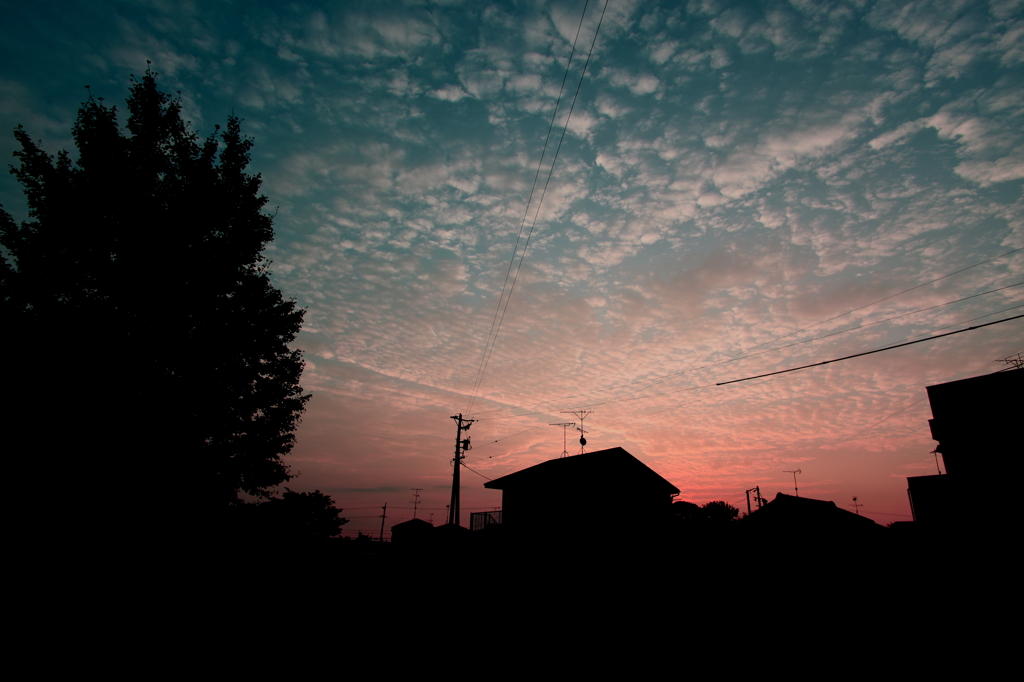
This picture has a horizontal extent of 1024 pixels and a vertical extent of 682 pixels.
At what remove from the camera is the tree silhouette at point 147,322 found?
10.2 metres

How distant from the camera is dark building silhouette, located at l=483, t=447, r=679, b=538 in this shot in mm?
23062

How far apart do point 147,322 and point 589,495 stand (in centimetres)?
2058

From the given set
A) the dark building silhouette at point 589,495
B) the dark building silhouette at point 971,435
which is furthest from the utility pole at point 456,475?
the dark building silhouette at point 971,435

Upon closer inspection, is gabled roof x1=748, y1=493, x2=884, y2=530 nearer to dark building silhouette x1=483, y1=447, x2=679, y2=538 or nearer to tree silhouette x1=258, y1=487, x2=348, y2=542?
dark building silhouette x1=483, y1=447, x2=679, y2=538

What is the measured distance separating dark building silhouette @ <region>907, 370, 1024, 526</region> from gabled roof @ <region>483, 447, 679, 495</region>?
12918 mm

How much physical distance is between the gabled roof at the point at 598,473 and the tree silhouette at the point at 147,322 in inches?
551

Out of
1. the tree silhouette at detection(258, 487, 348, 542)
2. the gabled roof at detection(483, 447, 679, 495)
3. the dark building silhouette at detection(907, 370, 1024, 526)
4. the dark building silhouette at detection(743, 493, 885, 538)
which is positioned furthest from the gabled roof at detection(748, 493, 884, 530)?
the tree silhouette at detection(258, 487, 348, 542)

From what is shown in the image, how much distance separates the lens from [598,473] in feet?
77.9

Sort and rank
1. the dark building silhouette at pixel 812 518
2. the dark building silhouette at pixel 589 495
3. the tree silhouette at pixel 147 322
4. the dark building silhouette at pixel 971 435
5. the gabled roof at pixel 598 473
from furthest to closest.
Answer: the gabled roof at pixel 598 473 → the dark building silhouette at pixel 589 495 → the dark building silhouette at pixel 971 435 → the dark building silhouette at pixel 812 518 → the tree silhouette at pixel 147 322

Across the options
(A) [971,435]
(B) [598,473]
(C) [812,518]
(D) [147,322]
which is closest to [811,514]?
(C) [812,518]

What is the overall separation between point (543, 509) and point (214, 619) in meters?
17.8

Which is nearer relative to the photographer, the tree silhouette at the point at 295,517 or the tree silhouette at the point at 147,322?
the tree silhouette at the point at 147,322

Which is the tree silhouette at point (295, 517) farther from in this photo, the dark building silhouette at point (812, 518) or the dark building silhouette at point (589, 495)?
the dark building silhouette at point (812, 518)

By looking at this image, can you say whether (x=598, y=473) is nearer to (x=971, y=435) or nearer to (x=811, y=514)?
(x=811, y=514)
